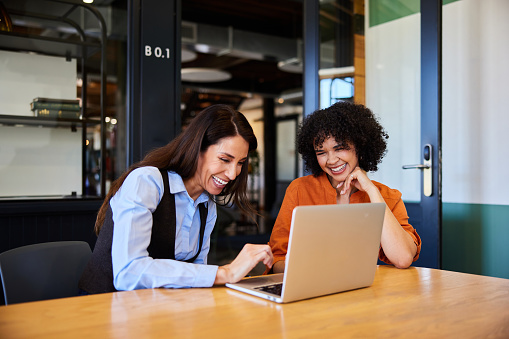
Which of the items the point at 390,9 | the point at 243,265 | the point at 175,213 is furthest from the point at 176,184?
the point at 390,9

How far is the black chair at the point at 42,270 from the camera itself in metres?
1.54

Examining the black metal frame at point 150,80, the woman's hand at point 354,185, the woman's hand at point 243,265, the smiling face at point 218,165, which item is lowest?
the woman's hand at point 243,265

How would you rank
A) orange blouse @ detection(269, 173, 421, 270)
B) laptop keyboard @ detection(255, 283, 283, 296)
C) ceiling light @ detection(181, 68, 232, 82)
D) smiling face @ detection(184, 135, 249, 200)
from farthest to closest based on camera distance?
ceiling light @ detection(181, 68, 232, 82) < orange blouse @ detection(269, 173, 421, 270) < smiling face @ detection(184, 135, 249, 200) < laptop keyboard @ detection(255, 283, 283, 296)

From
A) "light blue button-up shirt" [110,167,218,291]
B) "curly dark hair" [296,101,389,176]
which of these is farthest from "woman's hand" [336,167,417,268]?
"light blue button-up shirt" [110,167,218,291]

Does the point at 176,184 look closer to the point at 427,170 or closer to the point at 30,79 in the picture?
the point at 427,170

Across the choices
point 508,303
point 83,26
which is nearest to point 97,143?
point 83,26

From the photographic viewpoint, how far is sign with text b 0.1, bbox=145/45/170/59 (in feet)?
10.5

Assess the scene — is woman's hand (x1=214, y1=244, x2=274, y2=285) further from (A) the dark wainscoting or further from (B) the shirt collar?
(A) the dark wainscoting

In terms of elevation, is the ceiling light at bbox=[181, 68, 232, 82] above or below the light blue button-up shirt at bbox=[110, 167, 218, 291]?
above

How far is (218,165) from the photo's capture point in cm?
176

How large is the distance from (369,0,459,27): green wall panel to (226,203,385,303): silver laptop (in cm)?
231

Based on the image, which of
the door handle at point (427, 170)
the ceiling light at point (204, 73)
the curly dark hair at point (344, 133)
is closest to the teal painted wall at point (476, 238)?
the door handle at point (427, 170)

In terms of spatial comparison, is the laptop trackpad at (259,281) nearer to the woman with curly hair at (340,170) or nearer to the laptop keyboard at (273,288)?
the laptop keyboard at (273,288)

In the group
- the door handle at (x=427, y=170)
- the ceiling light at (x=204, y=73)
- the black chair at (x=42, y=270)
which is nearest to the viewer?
the black chair at (x=42, y=270)
